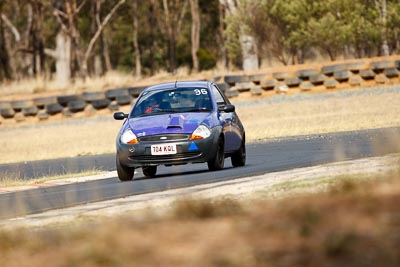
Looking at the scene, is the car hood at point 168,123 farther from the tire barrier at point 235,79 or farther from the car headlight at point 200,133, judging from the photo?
the tire barrier at point 235,79

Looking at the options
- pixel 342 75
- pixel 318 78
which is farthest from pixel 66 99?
pixel 342 75

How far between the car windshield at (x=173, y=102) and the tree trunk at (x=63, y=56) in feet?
131

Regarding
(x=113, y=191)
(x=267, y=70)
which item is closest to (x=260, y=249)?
(x=113, y=191)

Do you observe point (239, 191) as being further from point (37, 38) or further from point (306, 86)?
point (37, 38)

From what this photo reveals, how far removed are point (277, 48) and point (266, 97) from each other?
11.1 metres

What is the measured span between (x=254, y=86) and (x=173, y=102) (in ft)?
75.2

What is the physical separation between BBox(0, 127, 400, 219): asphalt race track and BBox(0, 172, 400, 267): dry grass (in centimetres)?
478

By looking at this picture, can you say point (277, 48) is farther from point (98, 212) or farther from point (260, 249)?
point (260, 249)

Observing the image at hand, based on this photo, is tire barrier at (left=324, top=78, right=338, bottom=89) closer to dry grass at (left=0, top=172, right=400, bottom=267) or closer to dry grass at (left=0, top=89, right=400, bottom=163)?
dry grass at (left=0, top=89, right=400, bottom=163)

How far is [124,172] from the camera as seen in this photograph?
17.4m

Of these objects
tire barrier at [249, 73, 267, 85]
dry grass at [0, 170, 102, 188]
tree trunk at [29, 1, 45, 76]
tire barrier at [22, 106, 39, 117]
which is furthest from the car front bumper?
tree trunk at [29, 1, 45, 76]

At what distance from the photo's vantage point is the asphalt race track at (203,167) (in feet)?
48.5

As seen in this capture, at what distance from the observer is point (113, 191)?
15.3m

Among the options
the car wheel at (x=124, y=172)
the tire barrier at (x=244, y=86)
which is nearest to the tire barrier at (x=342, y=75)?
the tire barrier at (x=244, y=86)
